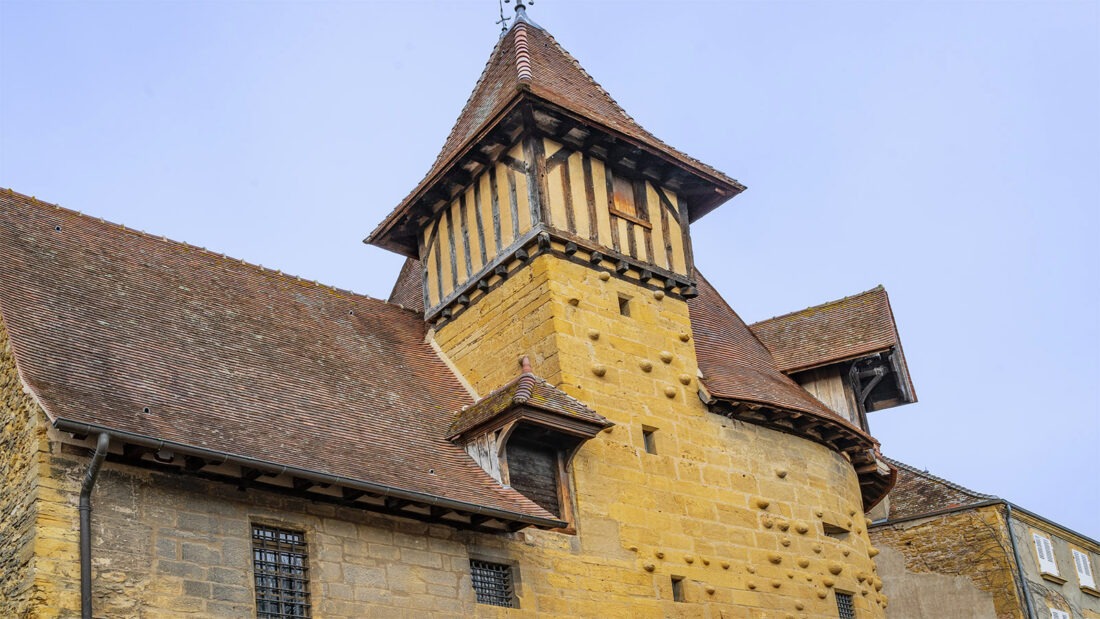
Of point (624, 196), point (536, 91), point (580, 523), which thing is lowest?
point (580, 523)

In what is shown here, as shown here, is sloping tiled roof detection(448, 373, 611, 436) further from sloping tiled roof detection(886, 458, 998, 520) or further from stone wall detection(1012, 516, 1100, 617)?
stone wall detection(1012, 516, 1100, 617)

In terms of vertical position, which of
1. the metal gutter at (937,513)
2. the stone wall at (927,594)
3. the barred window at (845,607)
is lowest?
the barred window at (845,607)

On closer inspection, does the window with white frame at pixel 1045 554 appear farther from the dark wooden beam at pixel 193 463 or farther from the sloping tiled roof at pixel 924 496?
the dark wooden beam at pixel 193 463

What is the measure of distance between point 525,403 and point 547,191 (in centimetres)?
336

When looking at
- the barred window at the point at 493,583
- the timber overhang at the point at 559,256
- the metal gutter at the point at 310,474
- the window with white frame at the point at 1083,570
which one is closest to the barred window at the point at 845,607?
the timber overhang at the point at 559,256

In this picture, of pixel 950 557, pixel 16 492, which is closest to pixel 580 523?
pixel 16 492

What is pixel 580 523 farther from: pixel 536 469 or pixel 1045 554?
pixel 1045 554

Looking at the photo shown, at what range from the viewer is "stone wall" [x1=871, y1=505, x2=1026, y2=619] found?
22.0 m

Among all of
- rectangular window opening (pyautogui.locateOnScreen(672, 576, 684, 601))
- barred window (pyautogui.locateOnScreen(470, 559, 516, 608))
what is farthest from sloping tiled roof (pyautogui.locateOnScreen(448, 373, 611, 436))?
rectangular window opening (pyautogui.locateOnScreen(672, 576, 684, 601))

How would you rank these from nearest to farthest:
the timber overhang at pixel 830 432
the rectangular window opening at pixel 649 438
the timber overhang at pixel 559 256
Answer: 1. the rectangular window opening at pixel 649 438
2. the timber overhang at pixel 559 256
3. the timber overhang at pixel 830 432

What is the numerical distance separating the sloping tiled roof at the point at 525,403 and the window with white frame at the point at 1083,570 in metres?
13.7

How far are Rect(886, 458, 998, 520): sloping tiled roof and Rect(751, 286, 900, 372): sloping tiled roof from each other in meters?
4.31

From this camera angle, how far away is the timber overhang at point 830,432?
1655 cm

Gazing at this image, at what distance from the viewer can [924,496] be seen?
77.7ft
